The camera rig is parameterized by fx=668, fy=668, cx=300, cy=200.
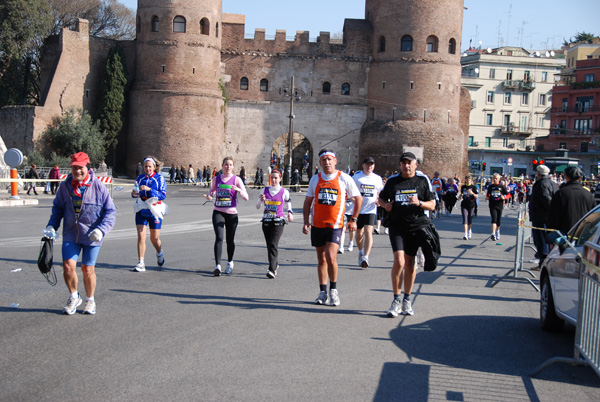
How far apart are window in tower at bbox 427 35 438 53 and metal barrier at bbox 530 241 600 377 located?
156 ft

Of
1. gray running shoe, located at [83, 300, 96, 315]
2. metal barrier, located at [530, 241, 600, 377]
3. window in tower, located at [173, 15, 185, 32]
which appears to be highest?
window in tower, located at [173, 15, 185, 32]

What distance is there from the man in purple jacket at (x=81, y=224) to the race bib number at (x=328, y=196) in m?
2.60

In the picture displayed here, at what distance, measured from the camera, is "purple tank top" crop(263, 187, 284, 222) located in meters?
10.5

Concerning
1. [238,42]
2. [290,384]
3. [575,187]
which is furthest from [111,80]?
[290,384]

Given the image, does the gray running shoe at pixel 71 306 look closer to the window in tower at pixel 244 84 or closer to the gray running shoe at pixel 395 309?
the gray running shoe at pixel 395 309

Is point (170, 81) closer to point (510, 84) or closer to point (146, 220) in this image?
Answer: point (146, 220)

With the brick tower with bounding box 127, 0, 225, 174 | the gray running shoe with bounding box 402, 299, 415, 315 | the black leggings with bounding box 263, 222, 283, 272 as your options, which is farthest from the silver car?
the brick tower with bounding box 127, 0, 225, 174

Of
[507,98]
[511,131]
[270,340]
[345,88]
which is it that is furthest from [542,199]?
[507,98]

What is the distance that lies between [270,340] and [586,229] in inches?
142

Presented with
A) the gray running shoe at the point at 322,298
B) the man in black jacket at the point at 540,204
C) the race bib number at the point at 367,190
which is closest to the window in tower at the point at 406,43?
the man in black jacket at the point at 540,204

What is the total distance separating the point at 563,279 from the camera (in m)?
6.85

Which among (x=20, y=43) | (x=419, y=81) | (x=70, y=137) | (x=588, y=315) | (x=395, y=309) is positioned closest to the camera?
(x=588, y=315)

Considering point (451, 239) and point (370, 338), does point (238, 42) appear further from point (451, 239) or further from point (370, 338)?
point (370, 338)

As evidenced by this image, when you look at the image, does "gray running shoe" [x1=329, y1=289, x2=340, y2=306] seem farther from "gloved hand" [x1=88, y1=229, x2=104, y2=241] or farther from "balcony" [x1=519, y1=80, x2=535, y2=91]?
"balcony" [x1=519, y1=80, x2=535, y2=91]
